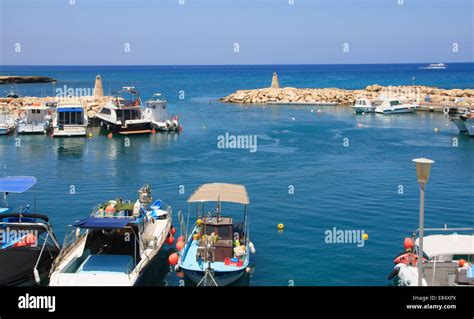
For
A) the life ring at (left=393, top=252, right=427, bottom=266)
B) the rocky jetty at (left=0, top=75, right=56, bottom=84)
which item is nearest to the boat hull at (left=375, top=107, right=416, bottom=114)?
the life ring at (left=393, top=252, right=427, bottom=266)

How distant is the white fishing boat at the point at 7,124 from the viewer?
2363 inches

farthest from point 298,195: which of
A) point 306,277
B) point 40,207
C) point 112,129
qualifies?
point 112,129

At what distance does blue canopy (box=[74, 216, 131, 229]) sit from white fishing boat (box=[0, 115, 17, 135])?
43.3 m

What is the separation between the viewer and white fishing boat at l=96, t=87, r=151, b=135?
61625mm

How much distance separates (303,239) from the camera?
27.2 m

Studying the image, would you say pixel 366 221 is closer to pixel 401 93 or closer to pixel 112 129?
pixel 112 129

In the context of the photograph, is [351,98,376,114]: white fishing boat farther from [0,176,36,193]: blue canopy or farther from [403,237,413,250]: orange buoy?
[0,176,36,193]: blue canopy

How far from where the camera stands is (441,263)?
20531mm

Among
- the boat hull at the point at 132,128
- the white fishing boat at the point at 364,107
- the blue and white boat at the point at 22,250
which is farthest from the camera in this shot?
the white fishing boat at the point at 364,107

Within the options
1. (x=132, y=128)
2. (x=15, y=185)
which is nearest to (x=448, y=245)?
(x=15, y=185)

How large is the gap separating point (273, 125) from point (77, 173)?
3141 centimetres

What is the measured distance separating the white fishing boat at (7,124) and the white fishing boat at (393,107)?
46698 millimetres
